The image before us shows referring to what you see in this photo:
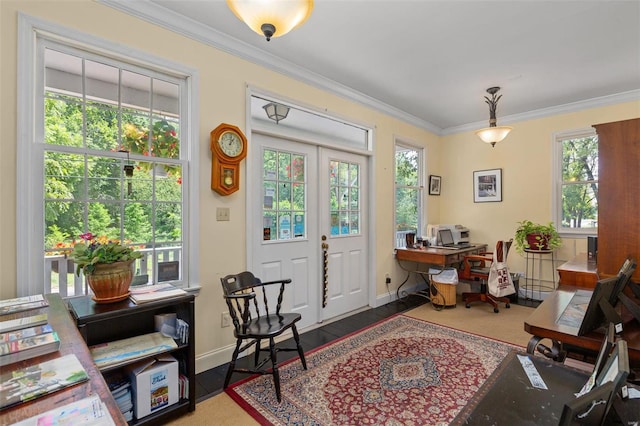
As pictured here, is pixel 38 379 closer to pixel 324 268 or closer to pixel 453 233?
pixel 324 268

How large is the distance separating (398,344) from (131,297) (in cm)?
224

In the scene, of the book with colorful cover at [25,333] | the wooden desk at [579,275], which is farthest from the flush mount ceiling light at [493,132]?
the book with colorful cover at [25,333]

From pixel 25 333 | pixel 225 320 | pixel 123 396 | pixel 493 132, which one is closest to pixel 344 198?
pixel 493 132

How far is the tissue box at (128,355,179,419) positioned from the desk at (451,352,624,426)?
5.31 ft

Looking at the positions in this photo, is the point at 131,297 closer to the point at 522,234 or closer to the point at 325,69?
the point at 325,69

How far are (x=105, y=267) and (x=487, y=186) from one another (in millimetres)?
4913

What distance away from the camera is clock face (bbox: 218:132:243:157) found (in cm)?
251

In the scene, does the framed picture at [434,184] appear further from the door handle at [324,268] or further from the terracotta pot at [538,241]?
the door handle at [324,268]

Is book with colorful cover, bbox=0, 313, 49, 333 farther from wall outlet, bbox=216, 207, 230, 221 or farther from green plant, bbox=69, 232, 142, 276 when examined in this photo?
wall outlet, bbox=216, 207, 230, 221

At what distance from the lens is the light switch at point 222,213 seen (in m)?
2.54

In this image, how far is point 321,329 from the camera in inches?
130

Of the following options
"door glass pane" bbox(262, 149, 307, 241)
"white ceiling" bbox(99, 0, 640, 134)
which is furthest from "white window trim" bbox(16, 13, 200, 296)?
"door glass pane" bbox(262, 149, 307, 241)

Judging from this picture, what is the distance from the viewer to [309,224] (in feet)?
11.0

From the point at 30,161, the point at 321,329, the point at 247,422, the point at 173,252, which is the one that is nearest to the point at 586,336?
the point at 247,422
